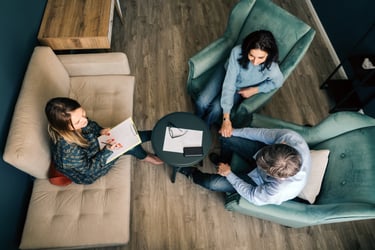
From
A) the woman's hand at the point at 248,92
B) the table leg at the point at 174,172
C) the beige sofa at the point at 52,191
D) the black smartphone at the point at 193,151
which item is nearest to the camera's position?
the beige sofa at the point at 52,191

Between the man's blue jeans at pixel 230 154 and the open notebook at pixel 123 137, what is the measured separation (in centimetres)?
63

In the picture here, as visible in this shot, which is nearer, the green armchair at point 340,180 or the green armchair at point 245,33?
the green armchair at point 340,180

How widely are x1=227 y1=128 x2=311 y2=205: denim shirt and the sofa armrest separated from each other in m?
1.29

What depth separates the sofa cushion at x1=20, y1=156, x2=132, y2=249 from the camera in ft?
5.34

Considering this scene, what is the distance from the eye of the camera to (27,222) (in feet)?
5.45

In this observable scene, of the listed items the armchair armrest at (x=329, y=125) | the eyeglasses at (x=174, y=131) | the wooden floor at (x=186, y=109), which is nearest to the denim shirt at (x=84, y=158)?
the eyeglasses at (x=174, y=131)

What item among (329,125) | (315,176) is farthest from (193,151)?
(329,125)

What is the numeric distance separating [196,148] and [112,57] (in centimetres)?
105

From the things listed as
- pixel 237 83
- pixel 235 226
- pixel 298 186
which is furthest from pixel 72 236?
pixel 237 83

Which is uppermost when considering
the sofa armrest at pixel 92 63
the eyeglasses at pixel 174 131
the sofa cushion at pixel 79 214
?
the sofa armrest at pixel 92 63

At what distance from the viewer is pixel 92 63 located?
216cm

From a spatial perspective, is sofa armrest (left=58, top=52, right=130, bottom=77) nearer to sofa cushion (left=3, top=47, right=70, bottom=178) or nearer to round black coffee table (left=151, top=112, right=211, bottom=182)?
sofa cushion (left=3, top=47, right=70, bottom=178)

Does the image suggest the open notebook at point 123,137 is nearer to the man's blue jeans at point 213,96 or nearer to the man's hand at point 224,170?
the man's hand at point 224,170

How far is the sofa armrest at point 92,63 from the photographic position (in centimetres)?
214
